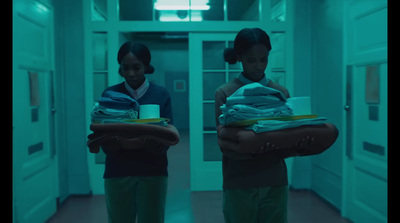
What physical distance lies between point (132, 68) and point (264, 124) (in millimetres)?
661

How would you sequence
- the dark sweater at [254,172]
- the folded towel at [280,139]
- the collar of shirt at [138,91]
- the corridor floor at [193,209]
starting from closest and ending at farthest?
the folded towel at [280,139]
the dark sweater at [254,172]
the collar of shirt at [138,91]
the corridor floor at [193,209]

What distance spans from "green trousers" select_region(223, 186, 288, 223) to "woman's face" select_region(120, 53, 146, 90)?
639 millimetres

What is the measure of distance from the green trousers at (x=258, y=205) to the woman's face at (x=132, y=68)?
0.64 metres

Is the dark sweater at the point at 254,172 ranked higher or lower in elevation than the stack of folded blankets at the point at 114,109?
lower

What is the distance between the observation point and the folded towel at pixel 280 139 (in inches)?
46.3

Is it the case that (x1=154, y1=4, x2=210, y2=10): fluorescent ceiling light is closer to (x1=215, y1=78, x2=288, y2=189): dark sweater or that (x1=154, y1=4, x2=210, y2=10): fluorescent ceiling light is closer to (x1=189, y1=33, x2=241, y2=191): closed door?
(x1=189, y1=33, x2=241, y2=191): closed door

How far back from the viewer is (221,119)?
131 cm

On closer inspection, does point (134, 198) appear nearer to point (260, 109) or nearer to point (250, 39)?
point (260, 109)

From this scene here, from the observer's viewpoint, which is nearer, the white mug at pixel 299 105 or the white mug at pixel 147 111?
the white mug at pixel 299 105

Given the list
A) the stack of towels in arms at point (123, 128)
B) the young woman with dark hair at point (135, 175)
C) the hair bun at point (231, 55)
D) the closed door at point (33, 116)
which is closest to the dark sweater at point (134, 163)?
the young woman with dark hair at point (135, 175)

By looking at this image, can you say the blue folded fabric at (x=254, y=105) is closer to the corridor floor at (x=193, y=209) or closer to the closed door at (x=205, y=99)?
the corridor floor at (x=193, y=209)

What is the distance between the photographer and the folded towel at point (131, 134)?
4.39 feet

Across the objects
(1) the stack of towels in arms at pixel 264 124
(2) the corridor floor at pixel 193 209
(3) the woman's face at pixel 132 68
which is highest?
(3) the woman's face at pixel 132 68

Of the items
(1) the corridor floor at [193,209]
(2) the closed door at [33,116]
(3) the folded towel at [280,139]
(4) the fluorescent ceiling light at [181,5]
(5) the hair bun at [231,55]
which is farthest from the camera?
(4) the fluorescent ceiling light at [181,5]
